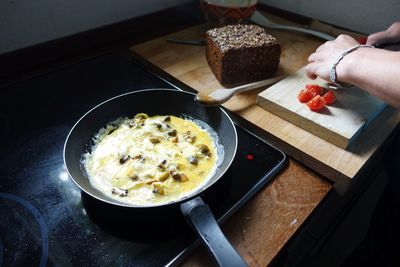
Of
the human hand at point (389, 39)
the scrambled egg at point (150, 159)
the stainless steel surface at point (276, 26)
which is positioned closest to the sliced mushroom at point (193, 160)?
the scrambled egg at point (150, 159)

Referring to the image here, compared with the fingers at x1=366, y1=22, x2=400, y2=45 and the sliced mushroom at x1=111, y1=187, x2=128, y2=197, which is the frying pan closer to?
the sliced mushroom at x1=111, y1=187, x2=128, y2=197

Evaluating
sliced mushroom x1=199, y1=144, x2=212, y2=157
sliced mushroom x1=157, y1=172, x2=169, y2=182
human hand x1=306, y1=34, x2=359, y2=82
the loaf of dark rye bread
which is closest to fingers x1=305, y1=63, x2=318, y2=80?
human hand x1=306, y1=34, x2=359, y2=82

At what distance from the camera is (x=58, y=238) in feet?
1.69

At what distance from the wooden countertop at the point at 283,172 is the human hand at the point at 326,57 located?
13cm

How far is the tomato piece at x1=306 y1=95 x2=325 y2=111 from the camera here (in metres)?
0.73

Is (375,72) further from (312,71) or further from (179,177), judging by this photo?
(179,177)

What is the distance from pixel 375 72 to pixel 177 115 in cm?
47

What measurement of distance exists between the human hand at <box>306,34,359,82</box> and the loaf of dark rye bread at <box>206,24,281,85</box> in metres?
0.12

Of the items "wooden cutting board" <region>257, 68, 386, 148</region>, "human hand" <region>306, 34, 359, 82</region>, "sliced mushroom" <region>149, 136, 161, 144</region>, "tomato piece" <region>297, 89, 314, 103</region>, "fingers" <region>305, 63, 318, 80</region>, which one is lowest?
"sliced mushroom" <region>149, 136, 161, 144</region>

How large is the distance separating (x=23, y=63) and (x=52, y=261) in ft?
2.33

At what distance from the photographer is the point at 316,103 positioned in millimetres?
731

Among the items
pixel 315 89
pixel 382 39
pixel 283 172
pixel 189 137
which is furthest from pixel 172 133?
pixel 382 39

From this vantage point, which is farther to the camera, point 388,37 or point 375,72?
point 388,37

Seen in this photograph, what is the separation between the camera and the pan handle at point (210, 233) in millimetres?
403
